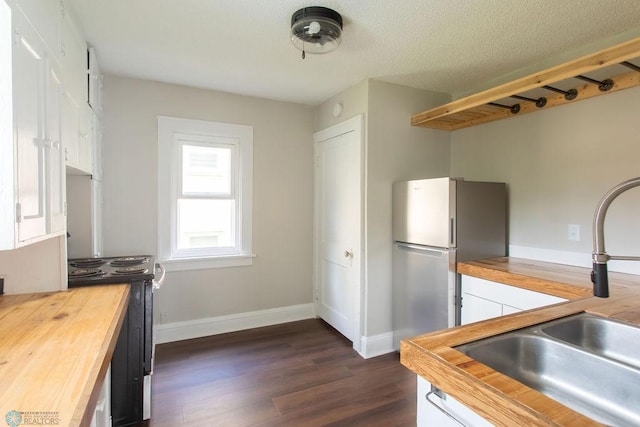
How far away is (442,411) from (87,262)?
8.13 feet

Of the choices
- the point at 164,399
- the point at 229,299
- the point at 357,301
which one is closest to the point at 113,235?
the point at 229,299

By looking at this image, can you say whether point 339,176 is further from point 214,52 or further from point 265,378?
point 265,378

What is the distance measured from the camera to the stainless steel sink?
88 centimetres

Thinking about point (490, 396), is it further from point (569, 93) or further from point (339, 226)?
point (339, 226)

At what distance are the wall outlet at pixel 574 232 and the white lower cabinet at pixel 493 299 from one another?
70 centimetres

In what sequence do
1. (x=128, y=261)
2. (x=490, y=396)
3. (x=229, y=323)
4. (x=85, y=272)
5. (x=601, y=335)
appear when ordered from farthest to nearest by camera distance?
(x=229, y=323) < (x=128, y=261) < (x=85, y=272) < (x=601, y=335) < (x=490, y=396)

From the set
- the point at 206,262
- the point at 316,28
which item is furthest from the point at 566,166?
the point at 206,262

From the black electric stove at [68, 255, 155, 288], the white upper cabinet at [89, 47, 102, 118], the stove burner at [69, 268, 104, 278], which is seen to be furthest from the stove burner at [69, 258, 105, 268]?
the white upper cabinet at [89, 47, 102, 118]

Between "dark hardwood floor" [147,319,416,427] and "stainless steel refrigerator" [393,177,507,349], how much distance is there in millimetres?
505

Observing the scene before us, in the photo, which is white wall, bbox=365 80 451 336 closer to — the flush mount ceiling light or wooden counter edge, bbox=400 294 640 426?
the flush mount ceiling light

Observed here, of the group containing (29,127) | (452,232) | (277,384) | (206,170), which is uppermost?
(206,170)

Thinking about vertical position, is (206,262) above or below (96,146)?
below

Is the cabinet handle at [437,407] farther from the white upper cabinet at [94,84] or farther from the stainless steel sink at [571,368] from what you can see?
the white upper cabinet at [94,84]

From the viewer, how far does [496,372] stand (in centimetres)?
79
